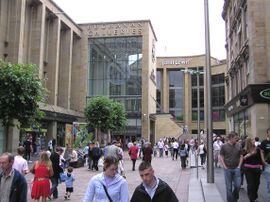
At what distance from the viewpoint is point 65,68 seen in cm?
3947

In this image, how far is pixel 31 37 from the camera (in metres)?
32.2

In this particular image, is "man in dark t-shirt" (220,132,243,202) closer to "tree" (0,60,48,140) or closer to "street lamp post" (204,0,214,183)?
"street lamp post" (204,0,214,183)

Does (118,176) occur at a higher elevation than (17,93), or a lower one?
lower

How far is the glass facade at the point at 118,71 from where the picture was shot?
43.4 meters

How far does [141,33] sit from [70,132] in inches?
1022

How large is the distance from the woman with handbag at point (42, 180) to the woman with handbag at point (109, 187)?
12.5 ft

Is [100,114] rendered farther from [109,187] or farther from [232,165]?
[109,187]

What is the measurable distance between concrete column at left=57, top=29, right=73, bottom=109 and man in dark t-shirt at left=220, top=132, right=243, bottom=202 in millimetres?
32737

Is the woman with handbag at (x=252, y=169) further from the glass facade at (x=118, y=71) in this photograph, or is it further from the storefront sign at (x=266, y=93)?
the glass facade at (x=118, y=71)

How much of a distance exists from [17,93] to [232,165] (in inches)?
427

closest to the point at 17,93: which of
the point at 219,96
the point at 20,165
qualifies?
the point at 20,165

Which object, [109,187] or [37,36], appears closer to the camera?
[109,187]

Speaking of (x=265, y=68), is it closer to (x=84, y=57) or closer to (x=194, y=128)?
(x=84, y=57)

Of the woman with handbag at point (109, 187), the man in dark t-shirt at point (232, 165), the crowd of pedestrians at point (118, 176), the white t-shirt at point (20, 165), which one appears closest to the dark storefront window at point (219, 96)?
the crowd of pedestrians at point (118, 176)
